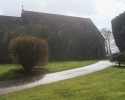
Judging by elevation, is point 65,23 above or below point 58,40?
above

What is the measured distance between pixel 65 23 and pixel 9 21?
13.8 m

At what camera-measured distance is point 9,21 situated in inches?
1576

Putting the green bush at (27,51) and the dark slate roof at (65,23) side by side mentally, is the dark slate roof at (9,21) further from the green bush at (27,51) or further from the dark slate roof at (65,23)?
the green bush at (27,51)

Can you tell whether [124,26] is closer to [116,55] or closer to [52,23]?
[116,55]

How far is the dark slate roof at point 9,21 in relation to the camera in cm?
3853

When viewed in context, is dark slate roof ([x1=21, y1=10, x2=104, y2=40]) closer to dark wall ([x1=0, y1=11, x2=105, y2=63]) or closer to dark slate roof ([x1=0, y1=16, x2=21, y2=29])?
dark wall ([x1=0, y1=11, x2=105, y2=63])

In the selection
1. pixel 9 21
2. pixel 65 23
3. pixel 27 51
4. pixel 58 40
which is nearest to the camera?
pixel 27 51

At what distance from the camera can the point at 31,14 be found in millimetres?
41875

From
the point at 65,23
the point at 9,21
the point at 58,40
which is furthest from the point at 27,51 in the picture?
the point at 65,23

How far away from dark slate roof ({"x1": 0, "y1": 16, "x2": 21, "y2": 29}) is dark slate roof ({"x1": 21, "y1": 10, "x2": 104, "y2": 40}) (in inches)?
74.5

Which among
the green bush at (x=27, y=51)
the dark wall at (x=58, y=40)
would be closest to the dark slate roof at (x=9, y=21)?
the dark wall at (x=58, y=40)

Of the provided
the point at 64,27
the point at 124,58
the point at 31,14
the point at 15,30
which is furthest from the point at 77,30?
the point at 124,58

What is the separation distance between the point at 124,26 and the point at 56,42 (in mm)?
14081

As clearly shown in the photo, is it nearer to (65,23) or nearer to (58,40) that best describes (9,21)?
(58,40)
